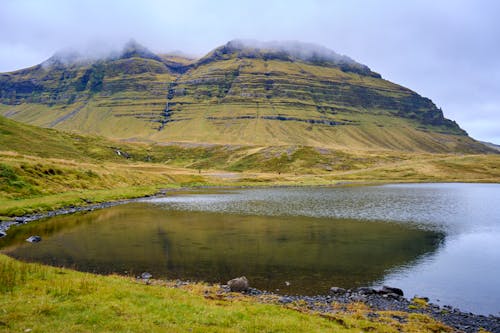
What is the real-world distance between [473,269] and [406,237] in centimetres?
1619

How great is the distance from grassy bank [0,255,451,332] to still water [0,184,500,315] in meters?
8.19

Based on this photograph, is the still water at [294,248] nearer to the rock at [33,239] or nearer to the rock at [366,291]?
the rock at [33,239]

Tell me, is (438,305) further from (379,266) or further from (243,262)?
(243,262)

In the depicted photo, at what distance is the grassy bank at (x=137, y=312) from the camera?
17250 millimetres

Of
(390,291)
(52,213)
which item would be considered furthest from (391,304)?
(52,213)

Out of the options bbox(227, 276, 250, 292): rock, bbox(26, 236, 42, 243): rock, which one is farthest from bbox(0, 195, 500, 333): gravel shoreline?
bbox(26, 236, 42, 243): rock

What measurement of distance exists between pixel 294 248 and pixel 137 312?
98.7 ft

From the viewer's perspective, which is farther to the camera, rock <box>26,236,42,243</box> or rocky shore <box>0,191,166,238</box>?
rocky shore <box>0,191,166,238</box>

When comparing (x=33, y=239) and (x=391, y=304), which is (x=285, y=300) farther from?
(x=33, y=239)

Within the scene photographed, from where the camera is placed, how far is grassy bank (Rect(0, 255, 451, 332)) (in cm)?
1725

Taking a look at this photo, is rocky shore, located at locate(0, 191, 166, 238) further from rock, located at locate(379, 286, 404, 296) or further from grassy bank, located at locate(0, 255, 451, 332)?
rock, located at locate(379, 286, 404, 296)

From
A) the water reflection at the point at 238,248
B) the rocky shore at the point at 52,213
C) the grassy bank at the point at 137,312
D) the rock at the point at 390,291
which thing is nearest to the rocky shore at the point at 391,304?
the rock at the point at 390,291

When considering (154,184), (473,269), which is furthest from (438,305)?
(154,184)

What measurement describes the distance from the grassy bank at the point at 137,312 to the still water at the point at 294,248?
8.19 meters
